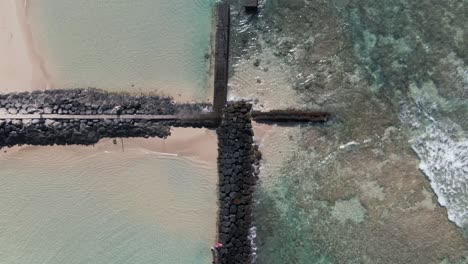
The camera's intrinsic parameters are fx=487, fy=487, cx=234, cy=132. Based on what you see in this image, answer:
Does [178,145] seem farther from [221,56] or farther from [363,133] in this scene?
[363,133]

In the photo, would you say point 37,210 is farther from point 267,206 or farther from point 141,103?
point 267,206

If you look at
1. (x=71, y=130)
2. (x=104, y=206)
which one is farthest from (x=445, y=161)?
(x=71, y=130)

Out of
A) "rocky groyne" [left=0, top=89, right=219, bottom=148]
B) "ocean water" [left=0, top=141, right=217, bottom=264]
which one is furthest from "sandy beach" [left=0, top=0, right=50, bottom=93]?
"ocean water" [left=0, top=141, right=217, bottom=264]

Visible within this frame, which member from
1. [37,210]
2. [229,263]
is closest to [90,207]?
[37,210]

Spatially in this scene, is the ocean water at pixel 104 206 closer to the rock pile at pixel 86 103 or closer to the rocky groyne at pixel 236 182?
the rocky groyne at pixel 236 182

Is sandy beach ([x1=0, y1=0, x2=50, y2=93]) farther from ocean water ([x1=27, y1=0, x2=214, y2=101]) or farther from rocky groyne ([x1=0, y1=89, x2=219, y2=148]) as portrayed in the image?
rocky groyne ([x1=0, y1=89, x2=219, y2=148])

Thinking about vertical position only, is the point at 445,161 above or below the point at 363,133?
below
